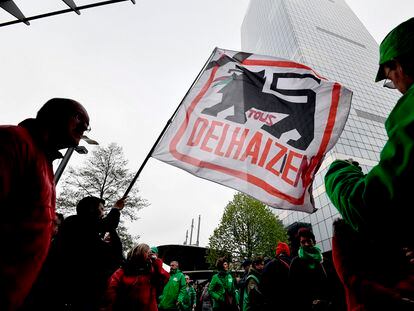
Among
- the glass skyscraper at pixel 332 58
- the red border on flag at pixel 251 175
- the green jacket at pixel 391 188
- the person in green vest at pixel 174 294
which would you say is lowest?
the person in green vest at pixel 174 294

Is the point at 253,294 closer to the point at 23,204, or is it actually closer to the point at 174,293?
the point at 174,293

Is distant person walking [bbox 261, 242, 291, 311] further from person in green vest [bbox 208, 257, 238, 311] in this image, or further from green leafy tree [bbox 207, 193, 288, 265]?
green leafy tree [bbox 207, 193, 288, 265]

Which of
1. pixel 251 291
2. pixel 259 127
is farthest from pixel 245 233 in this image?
pixel 259 127

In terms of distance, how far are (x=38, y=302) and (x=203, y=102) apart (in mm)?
2727

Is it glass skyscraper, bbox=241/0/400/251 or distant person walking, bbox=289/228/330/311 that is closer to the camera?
distant person walking, bbox=289/228/330/311

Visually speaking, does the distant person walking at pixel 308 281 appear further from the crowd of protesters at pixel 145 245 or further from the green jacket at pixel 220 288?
the green jacket at pixel 220 288

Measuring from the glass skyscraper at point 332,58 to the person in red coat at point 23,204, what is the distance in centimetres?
3145

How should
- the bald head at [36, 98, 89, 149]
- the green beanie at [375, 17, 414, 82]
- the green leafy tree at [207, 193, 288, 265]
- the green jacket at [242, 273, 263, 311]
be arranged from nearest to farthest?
the green beanie at [375, 17, 414, 82] → the bald head at [36, 98, 89, 149] → the green jacket at [242, 273, 263, 311] → the green leafy tree at [207, 193, 288, 265]

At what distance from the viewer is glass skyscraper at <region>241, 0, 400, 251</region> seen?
106 ft

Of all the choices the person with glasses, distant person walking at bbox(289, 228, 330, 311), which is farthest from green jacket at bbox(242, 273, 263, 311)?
the person with glasses

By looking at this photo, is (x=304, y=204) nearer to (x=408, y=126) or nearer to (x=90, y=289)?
(x=408, y=126)

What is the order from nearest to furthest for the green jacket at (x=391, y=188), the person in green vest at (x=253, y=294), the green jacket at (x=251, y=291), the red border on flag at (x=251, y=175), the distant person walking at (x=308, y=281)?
the green jacket at (x=391, y=188)
the red border on flag at (x=251, y=175)
the distant person walking at (x=308, y=281)
the person in green vest at (x=253, y=294)
the green jacket at (x=251, y=291)

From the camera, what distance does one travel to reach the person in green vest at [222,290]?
19.0 ft

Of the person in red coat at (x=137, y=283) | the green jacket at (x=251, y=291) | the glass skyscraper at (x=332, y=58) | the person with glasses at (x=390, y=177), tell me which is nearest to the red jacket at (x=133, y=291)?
the person in red coat at (x=137, y=283)
